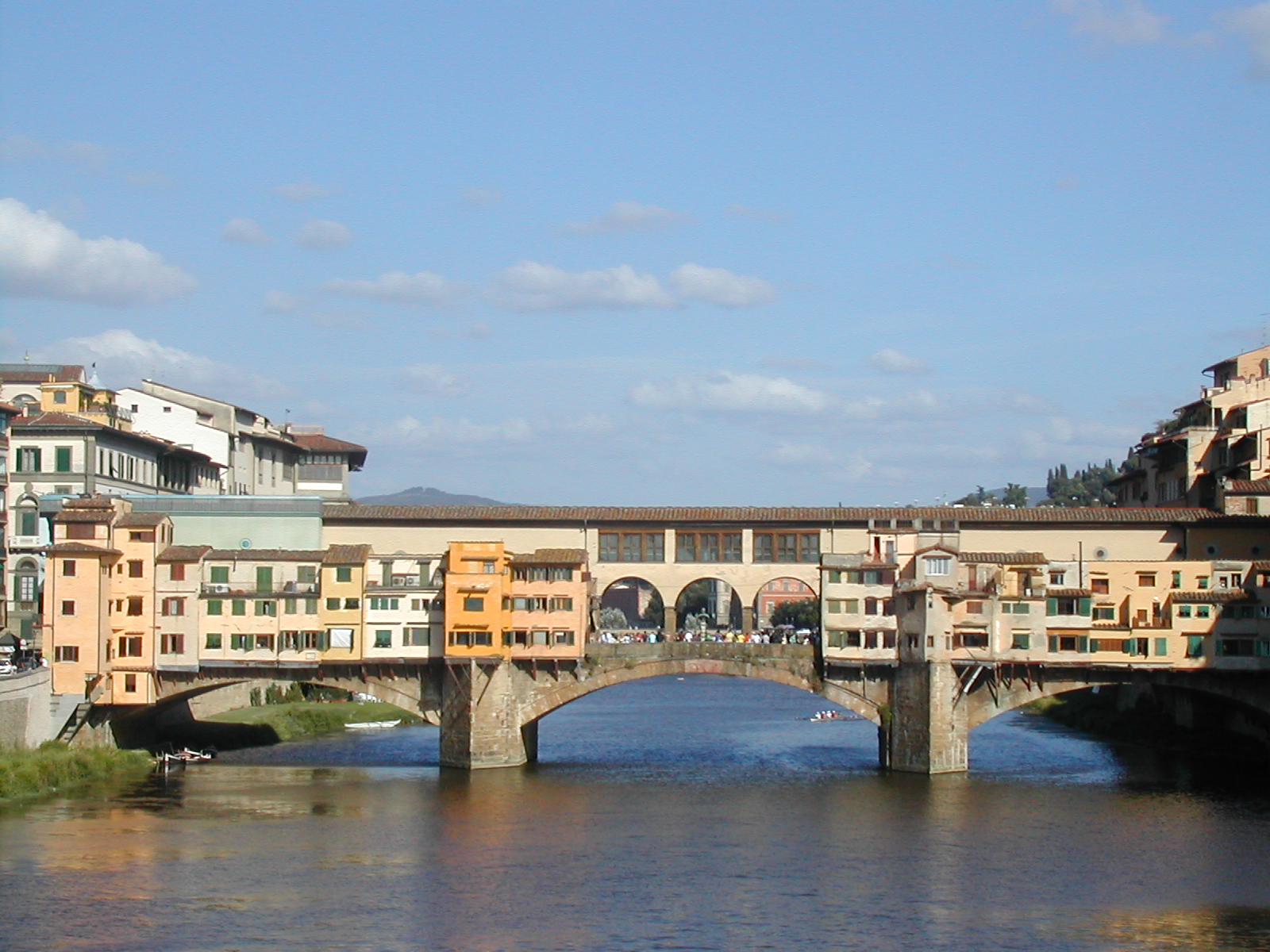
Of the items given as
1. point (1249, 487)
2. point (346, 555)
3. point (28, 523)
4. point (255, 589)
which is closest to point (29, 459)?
point (28, 523)

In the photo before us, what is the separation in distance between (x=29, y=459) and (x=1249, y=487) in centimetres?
5846

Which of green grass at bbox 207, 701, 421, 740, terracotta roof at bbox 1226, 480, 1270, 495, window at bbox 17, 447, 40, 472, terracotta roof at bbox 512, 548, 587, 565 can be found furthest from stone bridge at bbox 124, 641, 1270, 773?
window at bbox 17, 447, 40, 472

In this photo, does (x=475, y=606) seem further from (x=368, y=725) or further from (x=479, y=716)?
(x=368, y=725)

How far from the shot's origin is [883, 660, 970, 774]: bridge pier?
7500 centimetres

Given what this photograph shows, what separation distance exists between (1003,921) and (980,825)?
1354cm

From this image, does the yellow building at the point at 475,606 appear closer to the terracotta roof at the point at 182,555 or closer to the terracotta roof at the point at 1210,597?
the terracotta roof at the point at 182,555

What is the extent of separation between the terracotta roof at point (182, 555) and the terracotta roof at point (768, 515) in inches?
282

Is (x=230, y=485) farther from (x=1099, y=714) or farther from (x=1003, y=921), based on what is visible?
(x=1003, y=921)

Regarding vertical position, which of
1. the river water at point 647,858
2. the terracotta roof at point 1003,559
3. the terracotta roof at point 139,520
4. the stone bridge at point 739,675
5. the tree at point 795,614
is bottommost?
the river water at point 647,858

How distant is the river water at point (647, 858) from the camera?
1890 inches

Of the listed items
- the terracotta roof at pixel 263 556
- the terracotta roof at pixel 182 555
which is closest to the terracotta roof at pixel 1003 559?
the terracotta roof at pixel 263 556

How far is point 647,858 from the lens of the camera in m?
57.5

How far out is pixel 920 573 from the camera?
77562 millimetres

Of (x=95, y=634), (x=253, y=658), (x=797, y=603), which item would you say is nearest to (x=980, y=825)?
(x=253, y=658)
